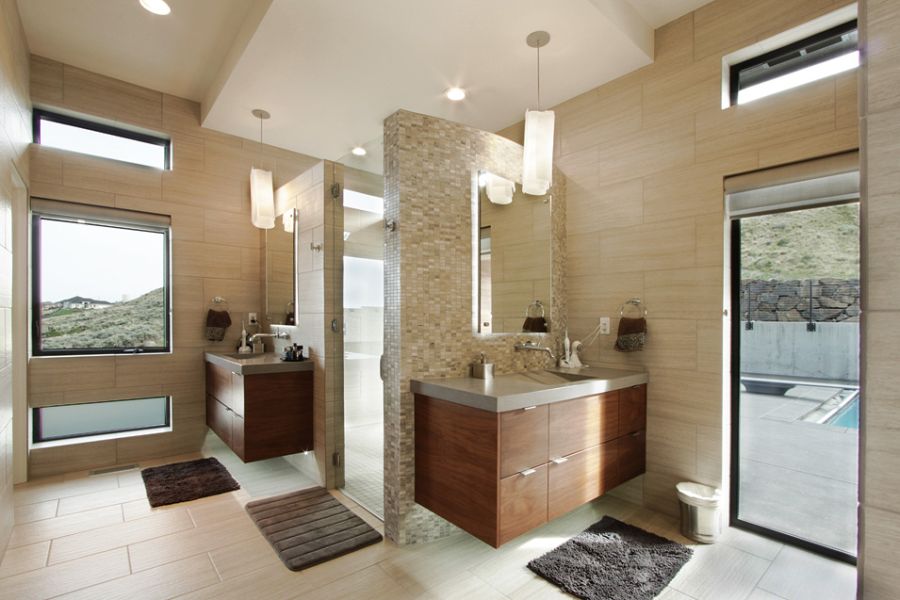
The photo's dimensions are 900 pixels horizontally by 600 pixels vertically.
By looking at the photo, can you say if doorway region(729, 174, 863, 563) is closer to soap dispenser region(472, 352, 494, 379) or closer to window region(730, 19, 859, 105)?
window region(730, 19, 859, 105)

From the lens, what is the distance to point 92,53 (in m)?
3.15

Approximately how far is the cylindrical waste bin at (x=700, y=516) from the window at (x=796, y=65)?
7.31 ft

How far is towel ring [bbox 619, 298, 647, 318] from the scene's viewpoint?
2.83m

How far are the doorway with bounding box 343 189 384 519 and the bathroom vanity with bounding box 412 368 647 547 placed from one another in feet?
2.15

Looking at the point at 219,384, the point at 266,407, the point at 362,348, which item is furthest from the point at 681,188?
the point at 219,384

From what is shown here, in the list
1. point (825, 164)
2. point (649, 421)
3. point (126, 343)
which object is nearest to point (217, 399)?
point (126, 343)

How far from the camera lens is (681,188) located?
2.66 m

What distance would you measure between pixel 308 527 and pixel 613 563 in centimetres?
168

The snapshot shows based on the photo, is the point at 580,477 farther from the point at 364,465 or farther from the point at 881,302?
the point at 881,302

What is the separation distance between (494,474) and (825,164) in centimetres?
224

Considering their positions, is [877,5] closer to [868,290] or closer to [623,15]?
[868,290]

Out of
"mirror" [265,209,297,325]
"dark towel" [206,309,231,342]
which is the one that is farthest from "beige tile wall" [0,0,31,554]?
"mirror" [265,209,297,325]

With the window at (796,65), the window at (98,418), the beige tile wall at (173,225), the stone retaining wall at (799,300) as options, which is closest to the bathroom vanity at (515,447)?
the stone retaining wall at (799,300)

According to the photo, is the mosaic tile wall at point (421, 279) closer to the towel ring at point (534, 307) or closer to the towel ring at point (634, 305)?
the towel ring at point (534, 307)
